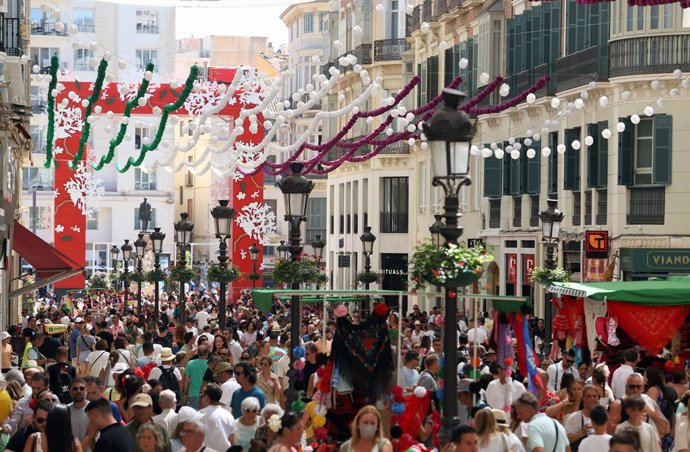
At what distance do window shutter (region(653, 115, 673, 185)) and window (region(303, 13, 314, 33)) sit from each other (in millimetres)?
55109

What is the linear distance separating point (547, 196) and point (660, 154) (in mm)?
6424

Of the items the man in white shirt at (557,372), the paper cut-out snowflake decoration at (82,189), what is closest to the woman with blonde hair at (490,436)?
the man in white shirt at (557,372)

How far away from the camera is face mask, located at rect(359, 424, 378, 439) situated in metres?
12.1

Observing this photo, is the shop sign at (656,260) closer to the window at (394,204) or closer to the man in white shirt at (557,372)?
the man in white shirt at (557,372)

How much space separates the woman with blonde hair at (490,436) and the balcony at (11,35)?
19444 mm

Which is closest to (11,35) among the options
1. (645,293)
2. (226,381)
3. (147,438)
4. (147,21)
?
(645,293)

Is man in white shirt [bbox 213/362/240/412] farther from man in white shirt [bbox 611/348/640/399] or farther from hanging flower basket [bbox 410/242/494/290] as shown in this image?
man in white shirt [bbox 611/348/640/399]

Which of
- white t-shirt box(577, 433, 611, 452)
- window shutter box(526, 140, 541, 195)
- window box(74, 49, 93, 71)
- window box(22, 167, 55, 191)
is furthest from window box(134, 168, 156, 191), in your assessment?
white t-shirt box(577, 433, 611, 452)

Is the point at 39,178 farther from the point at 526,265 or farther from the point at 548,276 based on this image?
the point at 548,276

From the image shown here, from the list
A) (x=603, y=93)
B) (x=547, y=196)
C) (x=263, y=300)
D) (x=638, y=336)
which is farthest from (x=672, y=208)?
(x=263, y=300)

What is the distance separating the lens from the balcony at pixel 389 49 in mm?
58500

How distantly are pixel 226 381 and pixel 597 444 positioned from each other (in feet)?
17.2

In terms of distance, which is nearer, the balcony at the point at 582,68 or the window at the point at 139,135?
the balcony at the point at 582,68

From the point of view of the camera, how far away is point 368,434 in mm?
12125
